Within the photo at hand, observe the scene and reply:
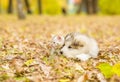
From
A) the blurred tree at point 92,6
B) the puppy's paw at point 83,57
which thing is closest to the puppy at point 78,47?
the puppy's paw at point 83,57

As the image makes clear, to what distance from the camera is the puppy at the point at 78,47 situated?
7.86m

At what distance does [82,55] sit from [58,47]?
49 centimetres

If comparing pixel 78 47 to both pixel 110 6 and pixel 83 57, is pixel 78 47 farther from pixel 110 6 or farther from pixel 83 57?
pixel 110 6

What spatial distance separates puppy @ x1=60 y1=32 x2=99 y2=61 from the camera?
7.86 meters

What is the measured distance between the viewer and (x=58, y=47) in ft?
25.6

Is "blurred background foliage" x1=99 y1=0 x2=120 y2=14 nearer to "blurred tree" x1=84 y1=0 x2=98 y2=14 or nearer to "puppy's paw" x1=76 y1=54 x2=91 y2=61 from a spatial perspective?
"blurred tree" x1=84 y1=0 x2=98 y2=14

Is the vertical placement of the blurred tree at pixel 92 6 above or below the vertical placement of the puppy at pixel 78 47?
below

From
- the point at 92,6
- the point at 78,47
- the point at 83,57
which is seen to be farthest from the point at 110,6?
the point at 83,57

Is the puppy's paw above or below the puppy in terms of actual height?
below

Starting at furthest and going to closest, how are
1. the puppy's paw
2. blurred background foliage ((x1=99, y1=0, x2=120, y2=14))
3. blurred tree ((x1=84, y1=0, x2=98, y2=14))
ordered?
blurred background foliage ((x1=99, y1=0, x2=120, y2=14)) → blurred tree ((x1=84, y1=0, x2=98, y2=14)) → the puppy's paw

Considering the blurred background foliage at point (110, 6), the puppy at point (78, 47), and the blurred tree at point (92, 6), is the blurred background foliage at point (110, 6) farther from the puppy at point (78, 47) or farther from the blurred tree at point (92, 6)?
the puppy at point (78, 47)

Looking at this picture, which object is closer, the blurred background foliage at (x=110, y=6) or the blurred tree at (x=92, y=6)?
the blurred tree at (x=92, y=6)

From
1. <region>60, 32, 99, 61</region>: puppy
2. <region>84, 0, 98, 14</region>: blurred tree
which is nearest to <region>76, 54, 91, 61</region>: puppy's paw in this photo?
<region>60, 32, 99, 61</region>: puppy

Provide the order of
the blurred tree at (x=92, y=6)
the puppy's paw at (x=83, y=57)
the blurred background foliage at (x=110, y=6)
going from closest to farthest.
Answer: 1. the puppy's paw at (x=83, y=57)
2. the blurred tree at (x=92, y=6)
3. the blurred background foliage at (x=110, y=6)
